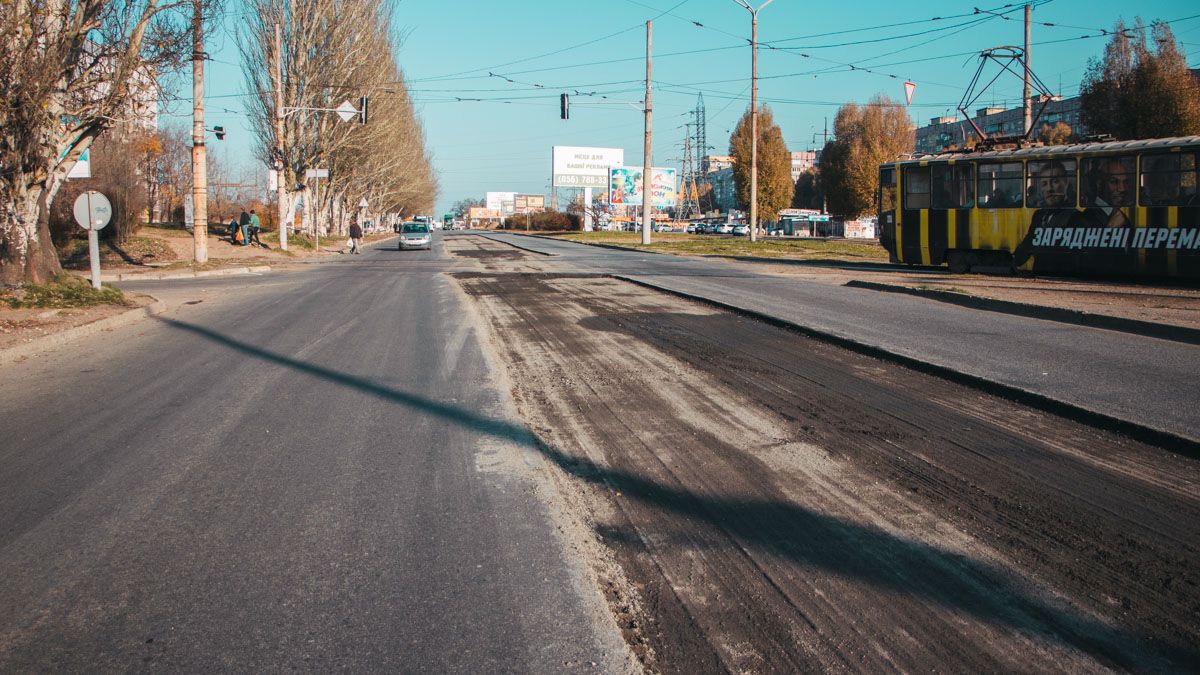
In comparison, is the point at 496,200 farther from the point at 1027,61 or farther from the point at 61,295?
the point at 61,295

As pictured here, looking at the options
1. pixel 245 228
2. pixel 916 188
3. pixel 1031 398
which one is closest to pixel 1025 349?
pixel 1031 398

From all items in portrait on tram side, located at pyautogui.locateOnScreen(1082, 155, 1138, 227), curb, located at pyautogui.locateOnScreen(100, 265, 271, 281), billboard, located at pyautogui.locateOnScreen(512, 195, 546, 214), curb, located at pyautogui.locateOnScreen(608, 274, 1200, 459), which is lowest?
curb, located at pyautogui.locateOnScreen(608, 274, 1200, 459)

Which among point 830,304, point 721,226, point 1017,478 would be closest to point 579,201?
point 721,226

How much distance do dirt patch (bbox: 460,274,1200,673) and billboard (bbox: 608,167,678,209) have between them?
82.1m

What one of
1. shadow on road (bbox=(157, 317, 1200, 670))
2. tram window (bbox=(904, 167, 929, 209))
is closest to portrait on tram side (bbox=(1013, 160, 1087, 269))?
tram window (bbox=(904, 167, 929, 209))

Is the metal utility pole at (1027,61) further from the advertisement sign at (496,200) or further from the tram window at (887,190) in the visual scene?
the advertisement sign at (496,200)

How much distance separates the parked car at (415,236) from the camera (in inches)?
1902

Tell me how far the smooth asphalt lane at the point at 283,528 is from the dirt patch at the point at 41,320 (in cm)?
242

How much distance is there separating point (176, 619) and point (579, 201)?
11113 cm

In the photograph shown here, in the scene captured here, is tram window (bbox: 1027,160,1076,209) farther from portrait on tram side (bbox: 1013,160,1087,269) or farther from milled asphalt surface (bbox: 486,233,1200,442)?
milled asphalt surface (bbox: 486,233,1200,442)

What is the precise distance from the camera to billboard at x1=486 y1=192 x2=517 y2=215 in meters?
188

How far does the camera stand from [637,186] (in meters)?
93.8

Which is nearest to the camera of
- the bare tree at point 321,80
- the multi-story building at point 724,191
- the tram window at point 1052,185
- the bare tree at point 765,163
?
the tram window at point 1052,185

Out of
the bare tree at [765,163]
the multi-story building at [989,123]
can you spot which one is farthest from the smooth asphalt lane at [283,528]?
the multi-story building at [989,123]
